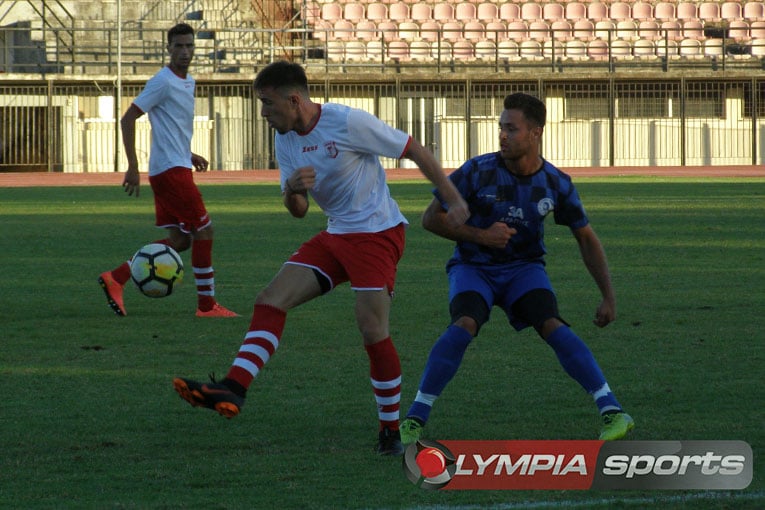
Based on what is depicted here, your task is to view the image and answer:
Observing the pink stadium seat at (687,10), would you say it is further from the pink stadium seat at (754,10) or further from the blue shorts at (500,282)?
the blue shorts at (500,282)

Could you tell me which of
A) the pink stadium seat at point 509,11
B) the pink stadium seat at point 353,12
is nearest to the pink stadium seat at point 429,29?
the pink stadium seat at point 353,12

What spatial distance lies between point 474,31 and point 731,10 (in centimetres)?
843

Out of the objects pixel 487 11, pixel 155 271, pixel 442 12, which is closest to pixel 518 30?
pixel 487 11

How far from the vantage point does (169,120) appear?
9430 mm

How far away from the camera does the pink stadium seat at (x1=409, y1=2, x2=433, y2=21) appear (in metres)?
41.9

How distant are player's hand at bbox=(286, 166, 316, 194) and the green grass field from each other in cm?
105

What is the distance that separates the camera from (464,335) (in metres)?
5.42

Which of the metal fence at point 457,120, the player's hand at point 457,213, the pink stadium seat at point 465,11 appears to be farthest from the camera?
the pink stadium seat at point 465,11

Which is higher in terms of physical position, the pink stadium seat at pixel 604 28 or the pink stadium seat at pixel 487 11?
the pink stadium seat at pixel 487 11

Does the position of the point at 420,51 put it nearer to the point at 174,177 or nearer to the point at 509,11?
the point at 509,11

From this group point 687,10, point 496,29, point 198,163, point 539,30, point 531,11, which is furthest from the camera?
point 531,11

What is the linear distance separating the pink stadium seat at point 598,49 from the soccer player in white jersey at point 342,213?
3392 centimetres

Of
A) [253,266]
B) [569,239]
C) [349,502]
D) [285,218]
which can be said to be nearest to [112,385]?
[349,502]

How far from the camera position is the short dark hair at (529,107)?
5.57 m
